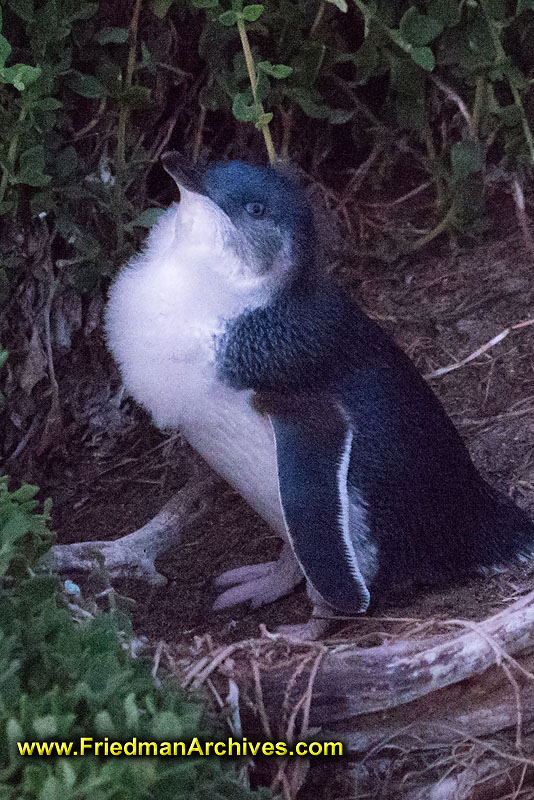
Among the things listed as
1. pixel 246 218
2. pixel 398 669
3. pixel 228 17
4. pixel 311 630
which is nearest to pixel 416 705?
pixel 398 669

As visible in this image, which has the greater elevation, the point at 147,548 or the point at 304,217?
the point at 304,217

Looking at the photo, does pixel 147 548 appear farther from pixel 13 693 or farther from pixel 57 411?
pixel 13 693

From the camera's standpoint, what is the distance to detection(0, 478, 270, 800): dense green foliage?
1.04 meters

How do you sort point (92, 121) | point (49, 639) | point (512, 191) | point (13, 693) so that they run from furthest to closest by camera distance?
point (512, 191) < point (92, 121) < point (49, 639) < point (13, 693)

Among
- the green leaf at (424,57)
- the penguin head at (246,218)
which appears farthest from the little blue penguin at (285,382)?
the green leaf at (424,57)

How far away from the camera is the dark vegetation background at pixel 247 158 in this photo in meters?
2.05

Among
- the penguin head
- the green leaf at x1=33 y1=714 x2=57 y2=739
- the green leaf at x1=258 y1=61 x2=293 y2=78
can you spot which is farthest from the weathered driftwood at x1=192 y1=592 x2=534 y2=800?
the green leaf at x1=258 y1=61 x2=293 y2=78

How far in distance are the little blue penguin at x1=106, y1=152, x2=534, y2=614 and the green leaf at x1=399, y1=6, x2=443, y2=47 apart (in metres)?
0.53

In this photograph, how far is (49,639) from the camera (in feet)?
4.12

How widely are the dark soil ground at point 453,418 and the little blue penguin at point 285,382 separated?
18cm

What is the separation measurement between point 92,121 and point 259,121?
416 mm

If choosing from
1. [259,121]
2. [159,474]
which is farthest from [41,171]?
[159,474]

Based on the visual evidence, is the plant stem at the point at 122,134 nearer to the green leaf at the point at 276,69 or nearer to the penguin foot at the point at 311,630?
the green leaf at the point at 276,69

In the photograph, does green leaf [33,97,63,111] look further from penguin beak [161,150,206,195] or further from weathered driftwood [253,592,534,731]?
weathered driftwood [253,592,534,731]
